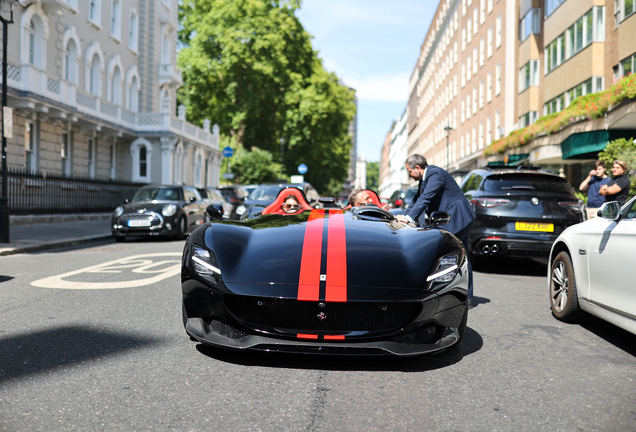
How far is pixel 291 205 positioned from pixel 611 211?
3.14m

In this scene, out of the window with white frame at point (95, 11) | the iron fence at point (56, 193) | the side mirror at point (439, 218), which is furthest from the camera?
the window with white frame at point (95, 11)

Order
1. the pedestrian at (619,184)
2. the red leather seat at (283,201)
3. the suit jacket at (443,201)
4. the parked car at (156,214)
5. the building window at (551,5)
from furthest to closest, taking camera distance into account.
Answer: the building window at (551,5), the parked car at (156,214), the pedestrian at (619,184), the red leather seat at (283,201), the suit jacket at (443,201)

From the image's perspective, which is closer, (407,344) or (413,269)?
(407,344)

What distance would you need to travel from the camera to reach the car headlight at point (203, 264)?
3.88 m

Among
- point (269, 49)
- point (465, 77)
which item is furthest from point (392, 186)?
point (269, 49)

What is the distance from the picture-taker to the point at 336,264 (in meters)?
3.95

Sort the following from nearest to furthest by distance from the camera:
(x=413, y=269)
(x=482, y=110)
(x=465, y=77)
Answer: (x=413, y=269) → (x=482, y=110) → (x=465, y=77)

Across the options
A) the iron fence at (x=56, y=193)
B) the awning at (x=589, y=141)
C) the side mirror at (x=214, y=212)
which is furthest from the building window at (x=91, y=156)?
the side mirror at (x=214, y=212)

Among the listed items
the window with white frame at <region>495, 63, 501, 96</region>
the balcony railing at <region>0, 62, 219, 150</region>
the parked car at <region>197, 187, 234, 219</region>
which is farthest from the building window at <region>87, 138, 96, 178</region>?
the window with white frame at <region>495, 63, 501, 96</region>

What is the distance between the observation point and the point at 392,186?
135375 mm

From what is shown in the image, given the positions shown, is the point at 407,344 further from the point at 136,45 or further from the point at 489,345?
the point at 136,45

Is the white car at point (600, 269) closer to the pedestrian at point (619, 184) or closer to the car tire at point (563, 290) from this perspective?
the car tire at point (563, 290)

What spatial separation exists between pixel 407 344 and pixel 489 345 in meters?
1.15

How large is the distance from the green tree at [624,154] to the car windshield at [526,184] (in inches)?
217
